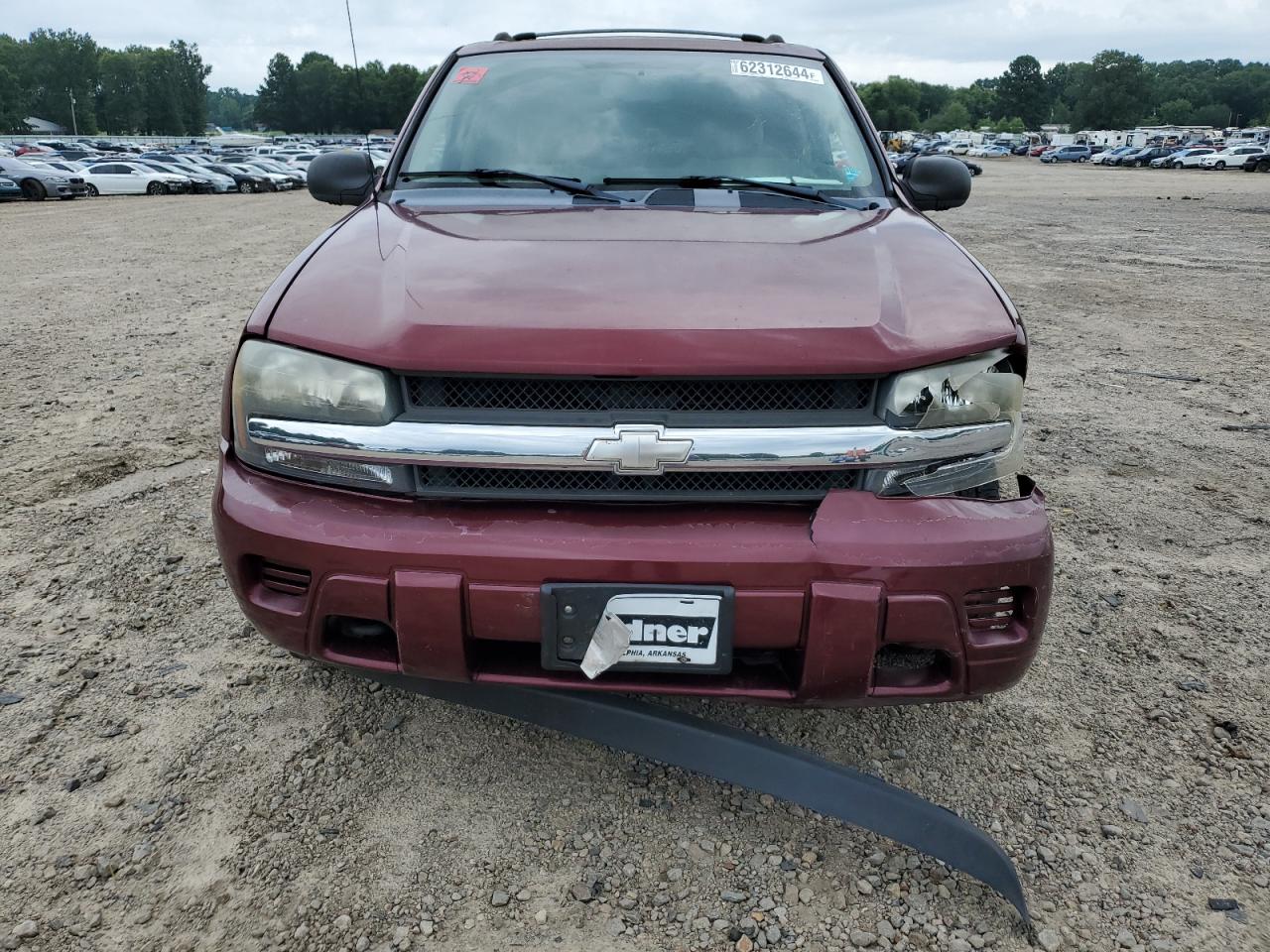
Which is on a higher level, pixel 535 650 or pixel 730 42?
pixel 730 42

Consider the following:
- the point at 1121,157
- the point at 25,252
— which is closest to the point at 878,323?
the point at 25,252

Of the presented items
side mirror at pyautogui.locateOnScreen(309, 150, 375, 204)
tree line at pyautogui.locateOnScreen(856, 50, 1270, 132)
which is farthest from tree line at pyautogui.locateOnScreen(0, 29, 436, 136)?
side mirror at pyautogui.locateOnScreen(309, 150, 375, 204)

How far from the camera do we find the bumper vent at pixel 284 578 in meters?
1.91

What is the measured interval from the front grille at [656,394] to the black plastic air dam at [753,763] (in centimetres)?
59

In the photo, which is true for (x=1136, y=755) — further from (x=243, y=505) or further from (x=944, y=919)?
(x=243, y=505)

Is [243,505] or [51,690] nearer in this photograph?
[243,505]

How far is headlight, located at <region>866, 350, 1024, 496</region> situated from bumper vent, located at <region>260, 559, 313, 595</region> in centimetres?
118

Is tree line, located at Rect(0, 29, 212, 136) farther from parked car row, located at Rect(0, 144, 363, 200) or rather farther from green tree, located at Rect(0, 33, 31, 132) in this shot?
parked car row, located at Rect(0, 144, 363, 200)

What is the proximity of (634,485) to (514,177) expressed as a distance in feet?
4.28

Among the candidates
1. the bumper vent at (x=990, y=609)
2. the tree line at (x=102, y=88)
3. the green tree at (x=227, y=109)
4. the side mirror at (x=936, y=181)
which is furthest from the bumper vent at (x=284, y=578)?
the green tree at (x=227, y=109)

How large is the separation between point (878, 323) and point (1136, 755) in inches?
54.3

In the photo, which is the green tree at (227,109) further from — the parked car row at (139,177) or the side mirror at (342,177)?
the side mirror at (342,177)

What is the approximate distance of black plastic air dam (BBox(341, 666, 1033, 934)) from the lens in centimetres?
192

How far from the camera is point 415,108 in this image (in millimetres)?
3193
